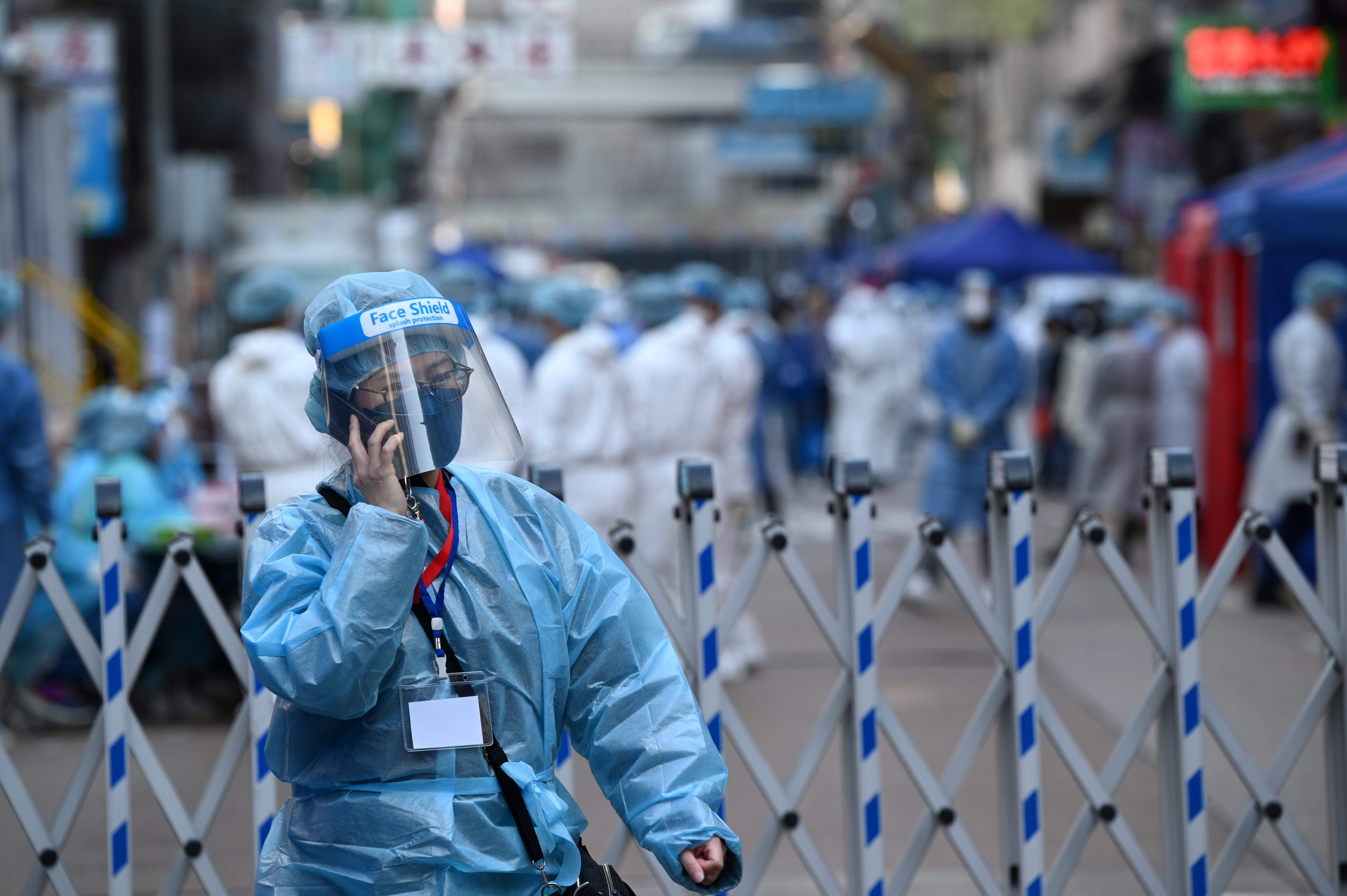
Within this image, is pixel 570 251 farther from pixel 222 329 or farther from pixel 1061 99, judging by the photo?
pixel 222 329

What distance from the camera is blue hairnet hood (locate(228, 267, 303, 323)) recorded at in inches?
304

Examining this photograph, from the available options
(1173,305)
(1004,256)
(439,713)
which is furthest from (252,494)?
(1004,256)

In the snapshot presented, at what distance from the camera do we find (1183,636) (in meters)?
3.94

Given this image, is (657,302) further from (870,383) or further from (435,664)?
(870,383)

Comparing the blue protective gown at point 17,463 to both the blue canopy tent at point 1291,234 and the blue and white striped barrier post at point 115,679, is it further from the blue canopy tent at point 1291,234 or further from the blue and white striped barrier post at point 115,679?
the blue canopy tent at point 1291,234

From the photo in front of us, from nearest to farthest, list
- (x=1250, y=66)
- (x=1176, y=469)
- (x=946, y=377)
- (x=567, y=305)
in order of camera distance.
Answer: (x=1176, y=469) < (x=567, y=305) < (x=946, y=377) < (x=1250, y=66)

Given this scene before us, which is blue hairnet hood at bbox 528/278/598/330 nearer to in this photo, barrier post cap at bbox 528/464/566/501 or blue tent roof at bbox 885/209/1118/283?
barrier post cap at bbox 528/464/566/501

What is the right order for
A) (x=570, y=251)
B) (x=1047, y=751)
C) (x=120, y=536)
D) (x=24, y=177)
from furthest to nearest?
(x=570, y=251) < (x=24, y=177) < (x=1047, y=751) < (x=120, y=536)

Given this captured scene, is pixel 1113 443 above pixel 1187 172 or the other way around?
the other way around

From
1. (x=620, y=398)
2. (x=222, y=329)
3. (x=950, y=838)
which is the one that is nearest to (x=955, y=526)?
(x=620, y=398)

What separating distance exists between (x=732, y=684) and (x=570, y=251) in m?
65.0

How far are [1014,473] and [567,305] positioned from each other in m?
4.99

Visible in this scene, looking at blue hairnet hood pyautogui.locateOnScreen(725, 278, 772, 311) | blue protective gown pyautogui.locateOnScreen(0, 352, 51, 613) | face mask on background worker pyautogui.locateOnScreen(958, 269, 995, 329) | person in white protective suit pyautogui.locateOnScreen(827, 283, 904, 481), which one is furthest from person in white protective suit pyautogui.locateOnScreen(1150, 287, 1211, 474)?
blue protective gown pyautogui.locateOnScreen(0, 352, 51, 613)

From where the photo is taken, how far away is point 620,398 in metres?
7.89
